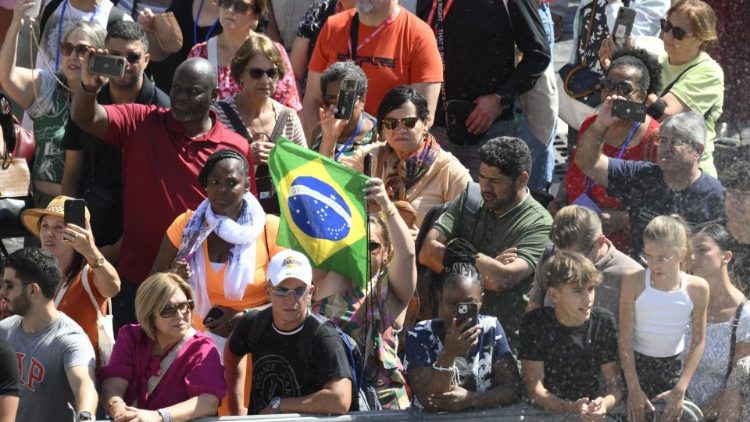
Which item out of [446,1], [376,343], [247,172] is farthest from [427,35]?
[376,343]

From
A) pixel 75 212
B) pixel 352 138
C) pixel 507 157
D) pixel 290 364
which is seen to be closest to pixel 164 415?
pixel 290 364

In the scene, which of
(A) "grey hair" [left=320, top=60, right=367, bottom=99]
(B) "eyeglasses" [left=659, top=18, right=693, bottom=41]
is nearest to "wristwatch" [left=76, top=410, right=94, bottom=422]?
(A) "grey hair" [left=320, top=60, right=367, bottom=99]

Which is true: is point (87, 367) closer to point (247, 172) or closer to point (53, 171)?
point (247, 172)

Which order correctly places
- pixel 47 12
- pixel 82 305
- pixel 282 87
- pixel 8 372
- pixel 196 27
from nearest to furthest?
1. pixel 8 372
2. pixel 82 305
3. pixel 282 87
4. pixel 47 12
5. pixel 196 27

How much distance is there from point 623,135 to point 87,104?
2882 mm

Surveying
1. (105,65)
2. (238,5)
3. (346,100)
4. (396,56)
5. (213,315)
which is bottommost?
(213,315)

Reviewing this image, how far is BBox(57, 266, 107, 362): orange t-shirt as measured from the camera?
830cm

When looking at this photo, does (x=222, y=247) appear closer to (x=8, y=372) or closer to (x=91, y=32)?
(x=8, y=372)

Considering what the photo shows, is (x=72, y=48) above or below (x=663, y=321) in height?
above

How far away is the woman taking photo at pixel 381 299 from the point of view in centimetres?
821

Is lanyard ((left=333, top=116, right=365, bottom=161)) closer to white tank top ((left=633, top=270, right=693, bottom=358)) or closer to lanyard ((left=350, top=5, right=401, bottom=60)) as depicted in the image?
lanyard ((left=350, top=5, right=401, bottom=60))

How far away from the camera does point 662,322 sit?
786 cm

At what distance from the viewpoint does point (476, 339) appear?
769 cm

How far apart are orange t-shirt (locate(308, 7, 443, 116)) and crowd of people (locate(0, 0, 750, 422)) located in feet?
0.04
